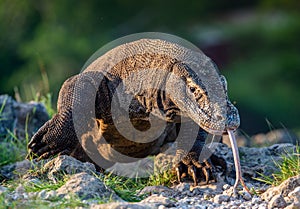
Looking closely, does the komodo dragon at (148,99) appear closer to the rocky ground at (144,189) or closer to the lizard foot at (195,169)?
the lizard foot at (195,169)

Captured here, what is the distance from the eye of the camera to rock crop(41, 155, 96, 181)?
545cm

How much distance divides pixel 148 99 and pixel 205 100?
1.91 ft

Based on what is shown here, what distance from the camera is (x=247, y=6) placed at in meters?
29.6

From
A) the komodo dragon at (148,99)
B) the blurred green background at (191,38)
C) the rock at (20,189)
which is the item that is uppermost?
the komodo dragon at (148,99)

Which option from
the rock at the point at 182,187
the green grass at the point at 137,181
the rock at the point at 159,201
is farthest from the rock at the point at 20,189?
the rock at the point at 182,187

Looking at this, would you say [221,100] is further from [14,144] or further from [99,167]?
[14,144]

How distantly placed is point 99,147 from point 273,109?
15108 millimetres

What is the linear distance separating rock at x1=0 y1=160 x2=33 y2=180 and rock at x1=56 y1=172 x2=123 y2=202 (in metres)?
1.09

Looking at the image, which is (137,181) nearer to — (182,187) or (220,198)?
(182,187)

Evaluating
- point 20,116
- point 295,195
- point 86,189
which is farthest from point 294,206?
point 20,116

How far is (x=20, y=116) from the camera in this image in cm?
749

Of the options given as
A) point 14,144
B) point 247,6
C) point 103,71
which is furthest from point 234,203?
point 247,6

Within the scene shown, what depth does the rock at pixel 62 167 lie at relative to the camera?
545 centimetres

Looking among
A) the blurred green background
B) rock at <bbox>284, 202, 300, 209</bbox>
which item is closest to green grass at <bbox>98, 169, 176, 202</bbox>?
rock at <bbox>284, 202, 300, 209</bbox>
